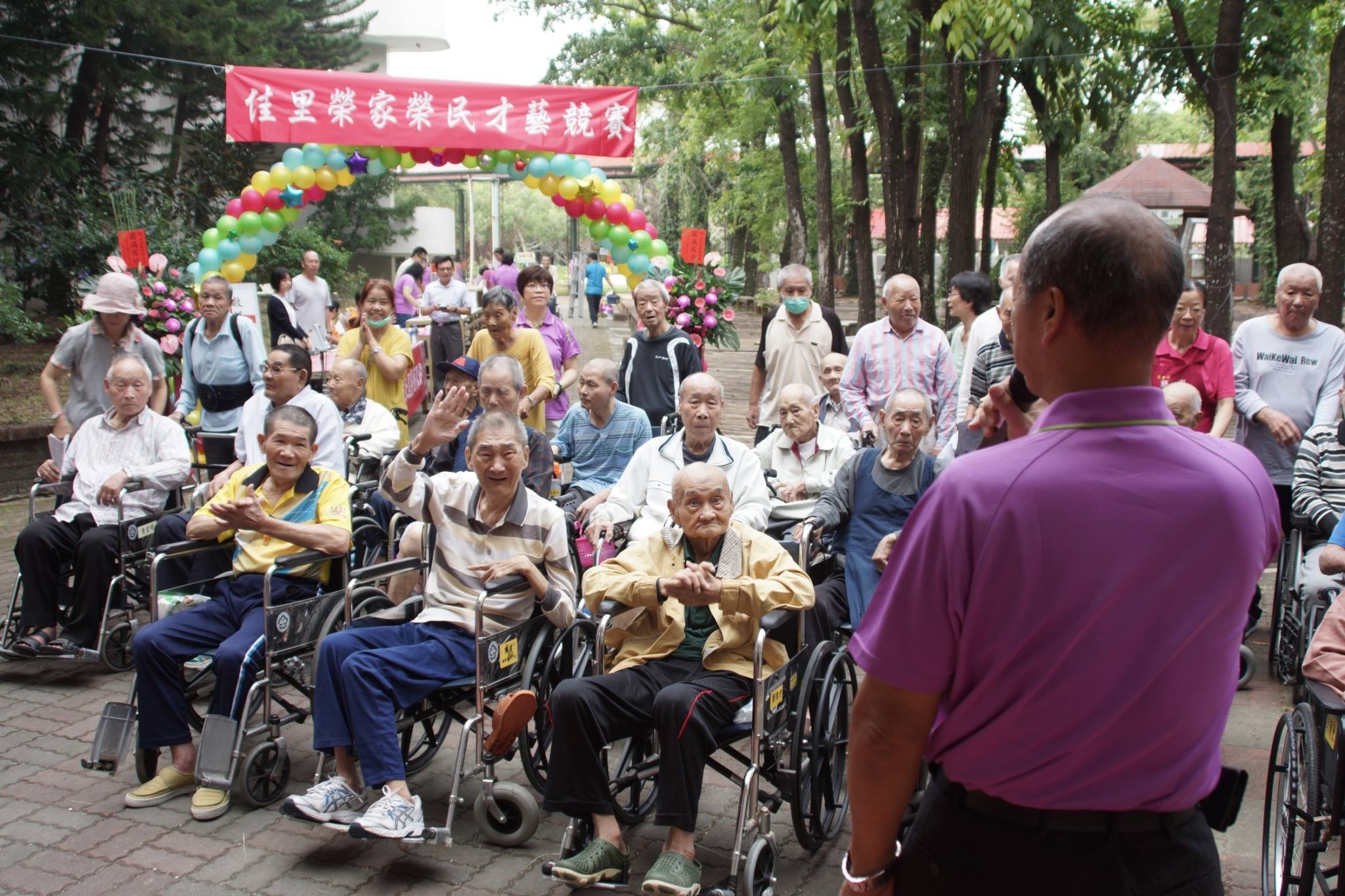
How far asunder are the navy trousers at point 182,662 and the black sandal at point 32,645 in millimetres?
1441

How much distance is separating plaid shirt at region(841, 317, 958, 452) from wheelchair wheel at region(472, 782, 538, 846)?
3258mm

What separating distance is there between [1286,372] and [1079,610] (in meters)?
4.79

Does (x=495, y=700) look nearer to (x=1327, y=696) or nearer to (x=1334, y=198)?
(x=1327, y=696)

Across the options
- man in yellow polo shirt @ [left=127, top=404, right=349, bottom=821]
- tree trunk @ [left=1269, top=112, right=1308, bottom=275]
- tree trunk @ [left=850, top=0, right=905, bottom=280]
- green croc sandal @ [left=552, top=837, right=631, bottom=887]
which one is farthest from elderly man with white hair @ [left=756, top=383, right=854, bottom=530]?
tree trunk @ [left=1269, top=112, right=1308, bottom=275]

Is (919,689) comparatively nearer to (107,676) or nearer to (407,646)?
(407,646)

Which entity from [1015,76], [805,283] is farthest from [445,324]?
[1015,76]

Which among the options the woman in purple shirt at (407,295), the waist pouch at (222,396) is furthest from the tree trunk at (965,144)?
the waist pouch at (222,396)

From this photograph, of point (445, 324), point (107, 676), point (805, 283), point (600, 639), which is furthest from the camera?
point (445, 324)

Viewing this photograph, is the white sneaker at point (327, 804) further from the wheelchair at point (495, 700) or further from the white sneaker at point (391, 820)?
the wheelchair at point (495, 700)

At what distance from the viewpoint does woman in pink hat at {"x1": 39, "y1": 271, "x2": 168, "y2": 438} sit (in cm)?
641

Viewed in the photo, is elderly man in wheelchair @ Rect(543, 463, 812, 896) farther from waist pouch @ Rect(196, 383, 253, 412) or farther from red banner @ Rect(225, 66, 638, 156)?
red banner @ Rect(225, 66, 638, 156)

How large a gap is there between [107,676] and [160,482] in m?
0.93

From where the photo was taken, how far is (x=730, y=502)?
12.8 ft

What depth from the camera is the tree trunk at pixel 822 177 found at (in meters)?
16.8
